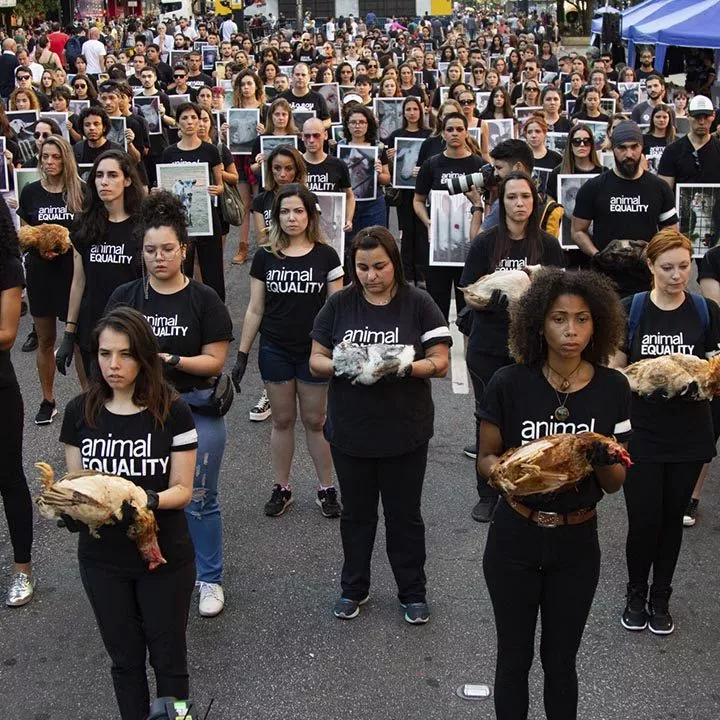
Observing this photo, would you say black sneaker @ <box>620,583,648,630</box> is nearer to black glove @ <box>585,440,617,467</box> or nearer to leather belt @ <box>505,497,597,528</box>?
leather belt @ <box>505,497,597,528</box>

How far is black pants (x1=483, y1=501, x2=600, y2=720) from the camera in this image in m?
3.79

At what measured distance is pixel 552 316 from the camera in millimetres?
3889

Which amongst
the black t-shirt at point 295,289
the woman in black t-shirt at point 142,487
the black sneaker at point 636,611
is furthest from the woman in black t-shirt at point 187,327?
the black sneaker at point 636,611

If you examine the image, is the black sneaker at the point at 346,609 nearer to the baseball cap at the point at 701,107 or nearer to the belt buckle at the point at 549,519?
the belt buckle at the point at 549,519

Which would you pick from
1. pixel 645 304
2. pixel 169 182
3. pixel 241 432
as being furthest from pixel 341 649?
pixel 169 182

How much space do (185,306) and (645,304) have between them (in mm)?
2118

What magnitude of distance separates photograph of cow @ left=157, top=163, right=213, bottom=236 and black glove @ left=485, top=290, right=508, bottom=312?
391cm

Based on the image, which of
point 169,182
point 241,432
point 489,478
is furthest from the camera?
point 169,182

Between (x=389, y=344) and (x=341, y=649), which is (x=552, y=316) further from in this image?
(x=341, y=649)

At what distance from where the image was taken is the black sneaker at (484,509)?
616cm

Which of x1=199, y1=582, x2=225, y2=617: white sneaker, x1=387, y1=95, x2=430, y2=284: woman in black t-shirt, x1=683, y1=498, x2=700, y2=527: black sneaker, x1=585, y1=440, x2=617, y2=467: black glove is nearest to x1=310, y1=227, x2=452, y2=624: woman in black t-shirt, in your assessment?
x1=199, y1=582, x2=225, y2=617: white sneaker

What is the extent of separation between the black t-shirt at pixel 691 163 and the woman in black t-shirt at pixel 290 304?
4023mm

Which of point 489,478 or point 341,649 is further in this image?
point 341,649

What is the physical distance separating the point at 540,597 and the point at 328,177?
544 cm
